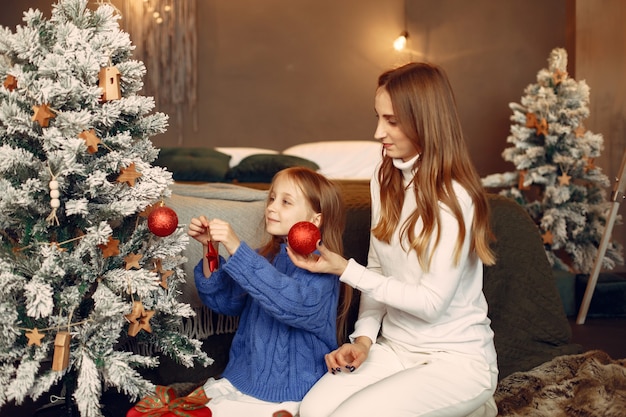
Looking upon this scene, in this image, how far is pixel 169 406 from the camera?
5.36 feet

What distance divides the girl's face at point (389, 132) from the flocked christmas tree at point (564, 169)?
96.4 inches

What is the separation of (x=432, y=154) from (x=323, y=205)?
0.35 metres

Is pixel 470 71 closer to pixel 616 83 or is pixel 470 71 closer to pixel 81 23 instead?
pixel 616 83

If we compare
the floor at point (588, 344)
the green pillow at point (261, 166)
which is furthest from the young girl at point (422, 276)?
the green pillow at point (261, 166)

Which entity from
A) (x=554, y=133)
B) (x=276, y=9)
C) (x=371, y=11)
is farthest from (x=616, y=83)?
(x=276, y=9)

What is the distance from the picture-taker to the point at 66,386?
1735 millimetres

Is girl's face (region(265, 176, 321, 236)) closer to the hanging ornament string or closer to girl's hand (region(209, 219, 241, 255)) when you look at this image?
girl's hand (region(209, 219, 241, 255))

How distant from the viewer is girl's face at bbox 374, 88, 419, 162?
1758 millimetres

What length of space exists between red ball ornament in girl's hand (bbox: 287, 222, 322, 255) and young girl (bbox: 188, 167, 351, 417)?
147mm

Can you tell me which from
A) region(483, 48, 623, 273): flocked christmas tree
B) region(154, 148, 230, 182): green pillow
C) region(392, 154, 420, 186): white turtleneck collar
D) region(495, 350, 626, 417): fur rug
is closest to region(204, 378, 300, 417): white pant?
region(392, 154, 420, 186): white turtleneck collar

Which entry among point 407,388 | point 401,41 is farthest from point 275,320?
point 401,41

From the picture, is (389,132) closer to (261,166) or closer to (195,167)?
(261,166)

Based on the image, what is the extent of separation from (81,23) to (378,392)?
1.17 m

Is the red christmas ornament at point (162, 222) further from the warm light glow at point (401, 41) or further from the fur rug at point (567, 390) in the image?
the warm light glow at point (401, 41)
